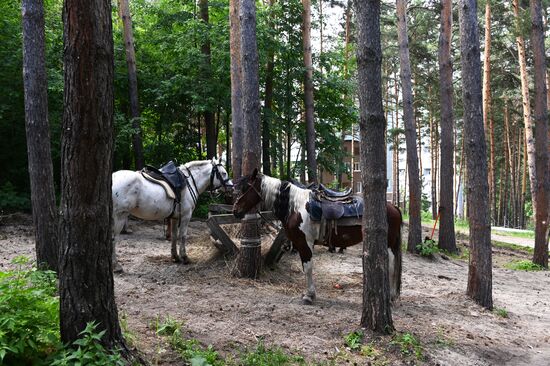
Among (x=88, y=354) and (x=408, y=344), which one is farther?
(x=408, y=344)

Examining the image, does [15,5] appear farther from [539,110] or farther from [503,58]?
[503,58]

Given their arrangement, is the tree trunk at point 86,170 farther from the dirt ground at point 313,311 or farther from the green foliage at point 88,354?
the dirt ground at point 313,311

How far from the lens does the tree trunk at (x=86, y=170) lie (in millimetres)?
3945

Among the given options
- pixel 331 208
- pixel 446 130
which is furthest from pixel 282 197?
pixel 446 130

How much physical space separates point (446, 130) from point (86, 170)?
13.6 m

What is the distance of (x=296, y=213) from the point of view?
7.72 metres

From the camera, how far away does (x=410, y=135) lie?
14.9m

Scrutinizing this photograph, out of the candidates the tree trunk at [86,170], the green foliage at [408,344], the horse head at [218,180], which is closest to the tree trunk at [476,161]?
the green foliage at [408,344]

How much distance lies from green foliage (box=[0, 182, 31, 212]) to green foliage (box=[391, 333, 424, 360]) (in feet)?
42.8

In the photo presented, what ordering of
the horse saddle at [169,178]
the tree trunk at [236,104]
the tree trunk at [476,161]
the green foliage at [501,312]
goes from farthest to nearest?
1. the tree trunk at [236,104]
2. the horse saddle at [169,178]
3. the tree trunk at [476,161]
4. the green foliage at [501,312]

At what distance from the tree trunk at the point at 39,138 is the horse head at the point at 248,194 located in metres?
2.96

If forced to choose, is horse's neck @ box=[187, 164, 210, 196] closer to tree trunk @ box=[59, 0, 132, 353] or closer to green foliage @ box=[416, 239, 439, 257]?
tree trunk @ box=[59, 0, 132, 353]

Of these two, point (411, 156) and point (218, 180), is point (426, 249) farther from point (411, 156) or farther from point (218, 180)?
point (218, 180)

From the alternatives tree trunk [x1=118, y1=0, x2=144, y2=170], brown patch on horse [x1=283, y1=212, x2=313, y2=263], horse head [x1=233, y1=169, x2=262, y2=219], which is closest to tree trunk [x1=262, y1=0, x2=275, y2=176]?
tree trunk [x1=118, y1=0, x2=144, y2=170]
